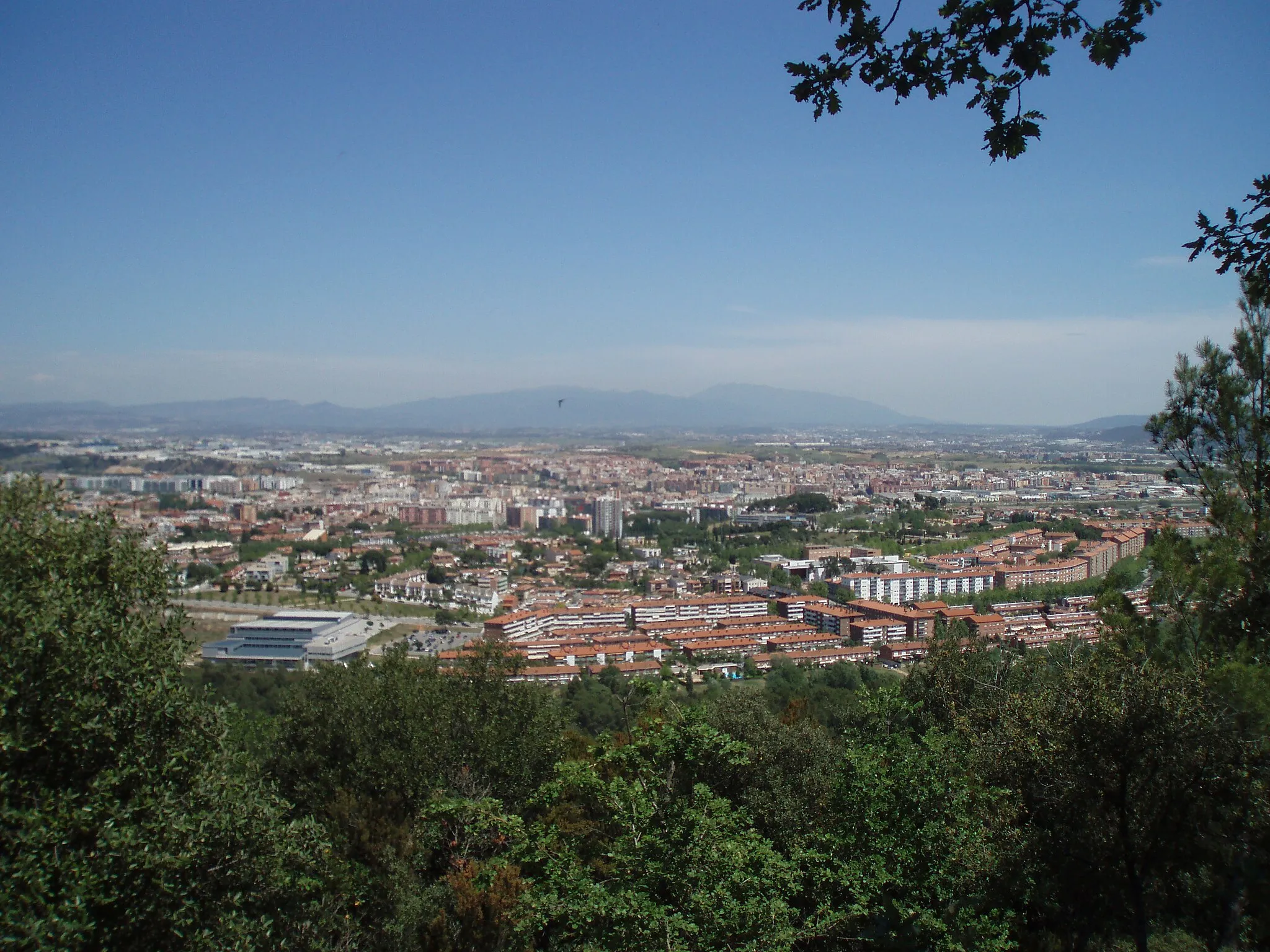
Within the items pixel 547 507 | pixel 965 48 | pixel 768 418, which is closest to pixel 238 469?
pixel 547 507

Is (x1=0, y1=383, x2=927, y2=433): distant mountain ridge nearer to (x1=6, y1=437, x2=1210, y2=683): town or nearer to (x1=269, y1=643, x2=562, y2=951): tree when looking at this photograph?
(x1=6, y1=437, x2=1210, y2=683): town

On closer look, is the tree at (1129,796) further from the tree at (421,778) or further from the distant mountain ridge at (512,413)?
the distant mountain ridge at (512,413)

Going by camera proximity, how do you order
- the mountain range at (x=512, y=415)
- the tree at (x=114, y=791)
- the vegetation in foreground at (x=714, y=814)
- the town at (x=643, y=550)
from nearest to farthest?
1. the tree at (x=114, y=791)
2. the vegetation in foreground at (x=714, y=814)
3. the town at (x=643, y=550)
4. the mountain range at (x=512, y=415)

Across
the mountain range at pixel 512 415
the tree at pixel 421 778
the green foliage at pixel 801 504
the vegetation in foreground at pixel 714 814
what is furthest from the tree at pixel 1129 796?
the mountain range at pixel 512 415

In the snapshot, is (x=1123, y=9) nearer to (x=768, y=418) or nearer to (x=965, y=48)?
(x=965, y=48)

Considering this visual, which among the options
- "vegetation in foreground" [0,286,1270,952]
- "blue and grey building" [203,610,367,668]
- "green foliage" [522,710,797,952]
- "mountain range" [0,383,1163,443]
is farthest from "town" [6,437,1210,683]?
"mountain range" [0,383,1163,443]

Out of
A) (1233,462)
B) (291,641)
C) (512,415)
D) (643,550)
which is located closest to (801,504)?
(643,550)
